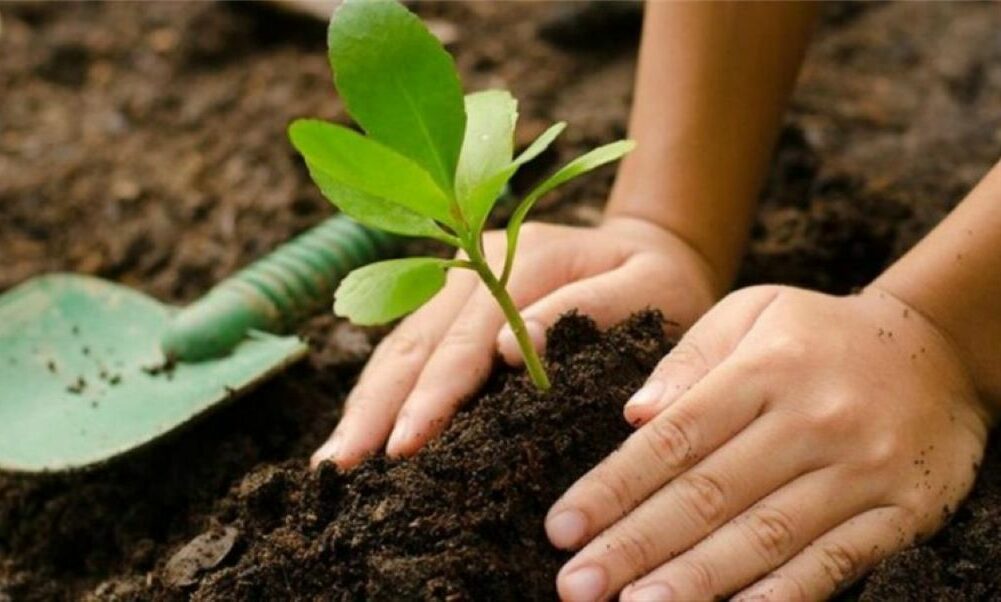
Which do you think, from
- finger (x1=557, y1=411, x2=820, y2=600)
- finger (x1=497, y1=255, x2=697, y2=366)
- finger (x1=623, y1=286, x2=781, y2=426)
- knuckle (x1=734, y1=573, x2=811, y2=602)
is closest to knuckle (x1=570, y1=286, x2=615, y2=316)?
finger (x1=497, y1=255, x2=697, y2=366)

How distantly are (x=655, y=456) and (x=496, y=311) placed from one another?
0.89 ft

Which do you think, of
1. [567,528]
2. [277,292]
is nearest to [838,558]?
[567,528]

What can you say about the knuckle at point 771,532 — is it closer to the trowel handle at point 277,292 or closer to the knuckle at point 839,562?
the knuckle at point 839,562

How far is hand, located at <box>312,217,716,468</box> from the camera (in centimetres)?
124

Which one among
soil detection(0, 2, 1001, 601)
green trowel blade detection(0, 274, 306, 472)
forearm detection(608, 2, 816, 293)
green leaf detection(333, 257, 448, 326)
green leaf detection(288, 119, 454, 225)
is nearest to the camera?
green leaf detection(288, 119, 454, 225)

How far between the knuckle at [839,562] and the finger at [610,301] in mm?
290

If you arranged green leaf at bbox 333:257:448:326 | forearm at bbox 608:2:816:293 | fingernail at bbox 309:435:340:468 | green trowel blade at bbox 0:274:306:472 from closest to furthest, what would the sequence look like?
green leaf at bbox 333:257:448:326
fingernail at bbox 309:435:340:468
green trowel blade at bbox 0:274:306:472
forearm at bbox 608:2:816:293

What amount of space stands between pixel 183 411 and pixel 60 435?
136 millimetres

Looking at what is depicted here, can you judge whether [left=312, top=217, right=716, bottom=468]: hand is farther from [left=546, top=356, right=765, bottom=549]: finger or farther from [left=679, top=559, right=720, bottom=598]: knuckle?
[left=679, top=559, right=720, bottom=598]: knuckle

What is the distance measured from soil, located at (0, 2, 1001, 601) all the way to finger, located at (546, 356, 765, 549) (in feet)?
0.10

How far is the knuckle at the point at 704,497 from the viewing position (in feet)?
3.57

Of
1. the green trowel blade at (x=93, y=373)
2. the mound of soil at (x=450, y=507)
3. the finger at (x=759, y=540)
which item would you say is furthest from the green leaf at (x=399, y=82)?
the green trowel blade at (x=93, y=373)

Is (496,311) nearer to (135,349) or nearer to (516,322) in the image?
(516,322)

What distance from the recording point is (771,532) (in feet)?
3.57
